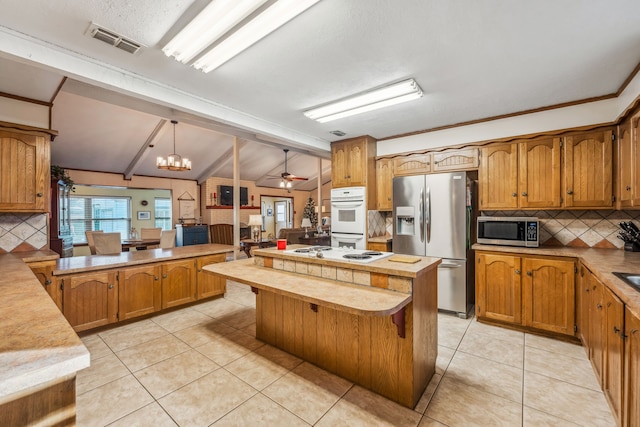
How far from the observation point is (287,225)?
38.1 feet

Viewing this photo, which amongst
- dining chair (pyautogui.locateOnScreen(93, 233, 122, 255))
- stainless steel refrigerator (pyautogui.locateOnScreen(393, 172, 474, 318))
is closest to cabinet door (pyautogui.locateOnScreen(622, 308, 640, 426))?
stainless steel refrigerator (pyautogui.locateOnScreen(393, 172, 474, 318))

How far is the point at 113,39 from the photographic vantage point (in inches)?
74.0

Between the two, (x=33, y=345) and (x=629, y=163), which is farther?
(x=629, y=163)

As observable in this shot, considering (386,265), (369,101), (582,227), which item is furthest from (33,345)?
(582,227)

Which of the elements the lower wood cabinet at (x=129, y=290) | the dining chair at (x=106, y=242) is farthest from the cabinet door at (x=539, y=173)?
the dining chair at (x=106, y=242)

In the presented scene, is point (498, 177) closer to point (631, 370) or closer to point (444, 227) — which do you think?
point (444, 227)

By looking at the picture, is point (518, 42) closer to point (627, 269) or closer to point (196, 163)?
point (627, 269)

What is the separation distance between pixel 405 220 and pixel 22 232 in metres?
4.58

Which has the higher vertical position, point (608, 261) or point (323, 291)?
point (608, 261)

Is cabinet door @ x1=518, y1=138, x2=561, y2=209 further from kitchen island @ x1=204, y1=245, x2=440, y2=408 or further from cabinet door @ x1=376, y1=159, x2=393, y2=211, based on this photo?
kitchen island @ x1=204, y1=245, x2=440, y2=408

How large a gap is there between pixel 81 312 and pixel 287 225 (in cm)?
881

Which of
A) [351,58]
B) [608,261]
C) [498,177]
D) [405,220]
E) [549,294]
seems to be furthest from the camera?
[405,220]

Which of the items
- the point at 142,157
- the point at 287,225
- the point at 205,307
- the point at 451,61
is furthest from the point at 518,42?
the point at 287,225

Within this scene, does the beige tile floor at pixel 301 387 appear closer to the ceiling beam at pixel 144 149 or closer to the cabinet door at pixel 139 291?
the cabinet door at pixel 139 291
